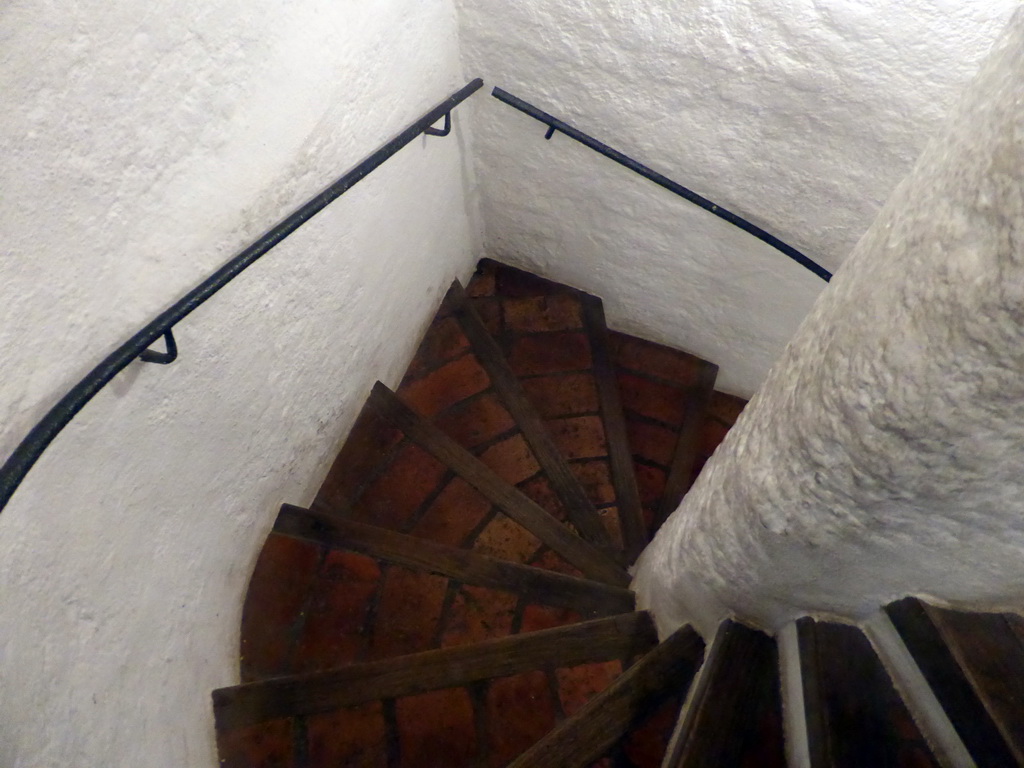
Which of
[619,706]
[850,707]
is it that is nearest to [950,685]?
[850,707]

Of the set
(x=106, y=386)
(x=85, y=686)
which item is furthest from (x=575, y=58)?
(x=85, y=686)

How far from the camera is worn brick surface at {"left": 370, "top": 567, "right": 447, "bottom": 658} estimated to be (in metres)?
1.71

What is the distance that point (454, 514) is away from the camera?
1.94 m

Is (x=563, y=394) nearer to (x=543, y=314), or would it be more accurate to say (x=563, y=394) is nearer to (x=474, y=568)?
(x=543, y=314)

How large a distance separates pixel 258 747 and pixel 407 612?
1.35 ft

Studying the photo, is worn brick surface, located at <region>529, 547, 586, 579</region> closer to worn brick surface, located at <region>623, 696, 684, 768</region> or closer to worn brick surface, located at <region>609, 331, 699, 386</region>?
worn brick surface, located at <region>623, 696, 684, 768</region>

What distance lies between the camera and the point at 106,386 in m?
0.97

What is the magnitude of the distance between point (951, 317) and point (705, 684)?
0.91 m

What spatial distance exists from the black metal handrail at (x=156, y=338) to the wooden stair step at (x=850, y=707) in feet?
3.56

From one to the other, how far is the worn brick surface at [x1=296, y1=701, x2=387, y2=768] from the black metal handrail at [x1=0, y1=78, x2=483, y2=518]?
893mm

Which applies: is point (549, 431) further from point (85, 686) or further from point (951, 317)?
point (951, 317)

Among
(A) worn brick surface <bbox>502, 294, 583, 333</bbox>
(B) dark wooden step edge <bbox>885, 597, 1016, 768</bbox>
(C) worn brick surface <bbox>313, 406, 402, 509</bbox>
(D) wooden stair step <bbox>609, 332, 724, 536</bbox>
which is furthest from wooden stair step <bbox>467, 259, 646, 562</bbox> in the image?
(B) dark wooden step edge <bbox>885, 597, 1016, 768</bbox>

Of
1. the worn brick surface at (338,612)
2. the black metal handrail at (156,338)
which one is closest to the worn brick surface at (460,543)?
the worn brick surface at (338,612)

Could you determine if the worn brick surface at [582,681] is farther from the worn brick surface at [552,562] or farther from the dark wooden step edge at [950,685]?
the dark wooden step edge at [950,685]
